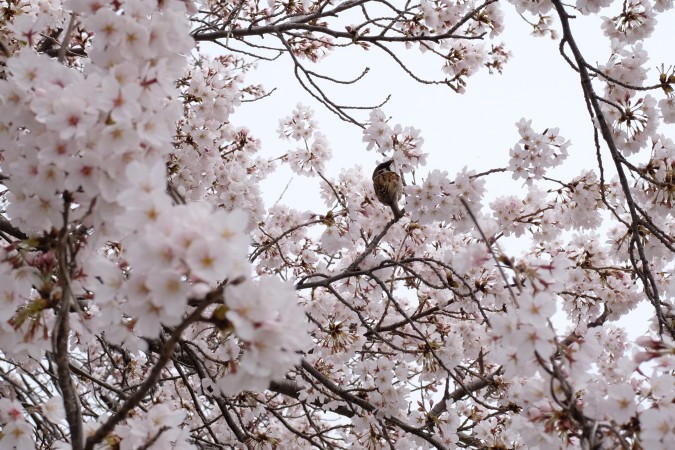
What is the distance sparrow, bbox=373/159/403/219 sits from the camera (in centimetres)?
329

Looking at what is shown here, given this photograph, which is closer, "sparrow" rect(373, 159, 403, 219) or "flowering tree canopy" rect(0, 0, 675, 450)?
"flowering tree canopy" rect(0, 0, 675, 450)

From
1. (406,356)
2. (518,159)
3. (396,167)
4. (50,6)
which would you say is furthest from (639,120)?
(50,6)

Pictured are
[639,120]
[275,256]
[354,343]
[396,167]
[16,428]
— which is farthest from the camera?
[275,256]

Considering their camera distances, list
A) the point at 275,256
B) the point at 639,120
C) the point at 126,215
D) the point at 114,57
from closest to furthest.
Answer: the point at 126,215, the point at 114,57, the point at 639,120, the point at 275,256

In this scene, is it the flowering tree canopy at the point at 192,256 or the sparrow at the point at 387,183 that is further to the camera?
the sparrow at the point at 387,183

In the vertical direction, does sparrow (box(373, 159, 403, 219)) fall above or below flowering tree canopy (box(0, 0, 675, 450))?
above

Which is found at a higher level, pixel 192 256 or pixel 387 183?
pixel 387 183

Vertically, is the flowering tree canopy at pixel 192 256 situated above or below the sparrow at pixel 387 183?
below

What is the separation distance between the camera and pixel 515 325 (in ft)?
4.76

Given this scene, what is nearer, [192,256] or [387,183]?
[192,256]

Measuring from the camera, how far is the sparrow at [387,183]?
3.29 metres

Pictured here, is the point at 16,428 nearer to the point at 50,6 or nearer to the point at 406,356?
the point at 50,6

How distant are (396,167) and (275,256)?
6.13 ft

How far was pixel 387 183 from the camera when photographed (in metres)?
3.28
